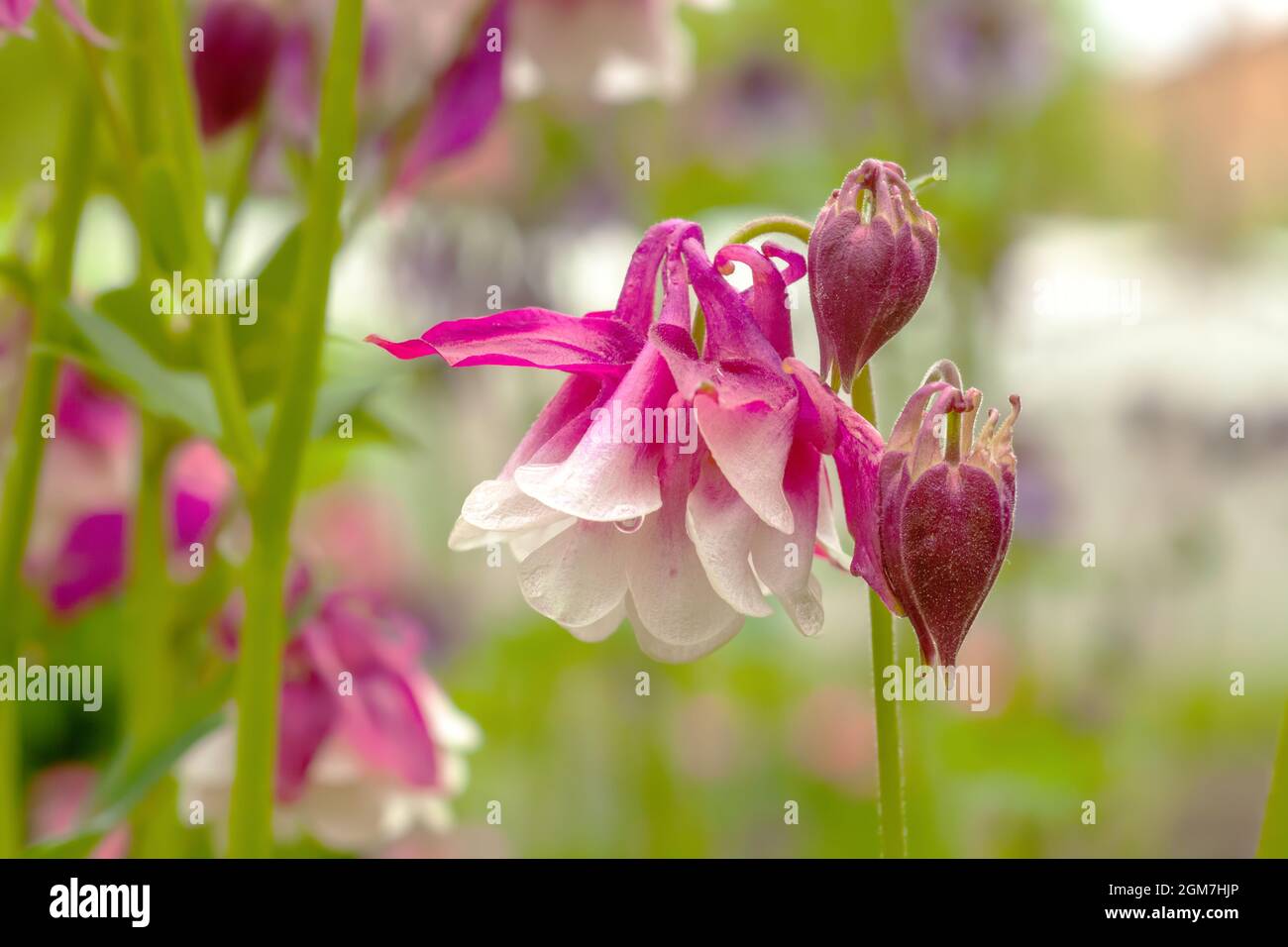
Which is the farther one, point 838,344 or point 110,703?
point 110,703

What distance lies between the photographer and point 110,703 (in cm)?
82

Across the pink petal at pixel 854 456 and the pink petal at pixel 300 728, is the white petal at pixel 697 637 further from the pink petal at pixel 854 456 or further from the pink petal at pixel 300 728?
the pink petal at pixel 300 728

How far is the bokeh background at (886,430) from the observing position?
1326 millimetres

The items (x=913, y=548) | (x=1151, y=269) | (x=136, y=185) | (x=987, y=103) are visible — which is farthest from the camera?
(x=1151, y=269)

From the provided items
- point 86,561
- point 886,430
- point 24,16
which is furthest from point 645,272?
point 886,430

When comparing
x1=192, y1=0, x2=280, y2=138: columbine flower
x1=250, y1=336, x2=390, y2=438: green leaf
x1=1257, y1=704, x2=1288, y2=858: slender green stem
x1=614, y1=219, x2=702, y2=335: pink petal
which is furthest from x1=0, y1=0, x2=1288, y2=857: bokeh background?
x1=1257, y1=704, x2=1288, y2=858: slender green stem

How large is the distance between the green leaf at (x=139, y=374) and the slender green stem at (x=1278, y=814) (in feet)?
1.14

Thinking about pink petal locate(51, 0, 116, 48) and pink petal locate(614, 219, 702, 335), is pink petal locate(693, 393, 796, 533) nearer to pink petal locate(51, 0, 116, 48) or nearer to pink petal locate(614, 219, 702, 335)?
pink petal locate(614, 219, 702, 335)

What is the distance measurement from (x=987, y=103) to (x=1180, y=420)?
0.55 m

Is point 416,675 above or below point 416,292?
below

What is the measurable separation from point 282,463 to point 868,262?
9.2 inches

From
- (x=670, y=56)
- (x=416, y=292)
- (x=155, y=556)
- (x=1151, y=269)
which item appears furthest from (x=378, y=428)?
(x=1151, y=269)

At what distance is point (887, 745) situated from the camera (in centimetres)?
34
